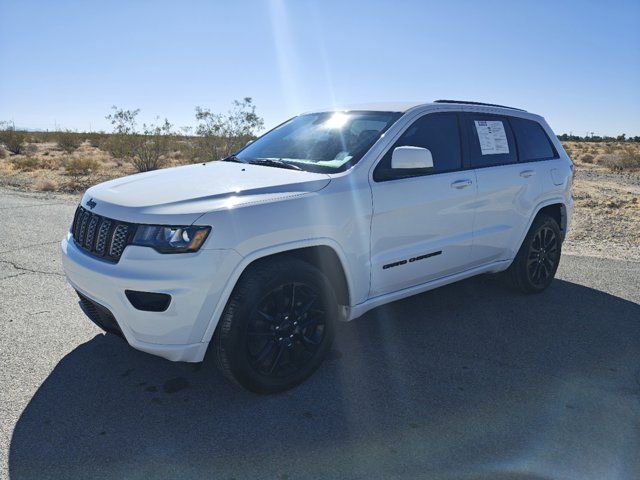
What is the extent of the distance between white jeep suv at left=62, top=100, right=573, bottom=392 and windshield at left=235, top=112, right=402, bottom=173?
2 cm

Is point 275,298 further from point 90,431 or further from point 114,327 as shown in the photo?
point 90,431

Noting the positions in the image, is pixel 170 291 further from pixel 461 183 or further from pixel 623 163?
pixel 623 163

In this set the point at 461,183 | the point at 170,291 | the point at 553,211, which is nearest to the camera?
the point at 170,291

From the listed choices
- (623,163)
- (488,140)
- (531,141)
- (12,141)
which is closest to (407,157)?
(488,140)

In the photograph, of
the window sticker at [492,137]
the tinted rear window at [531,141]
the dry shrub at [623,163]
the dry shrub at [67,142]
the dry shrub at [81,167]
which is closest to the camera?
the window sticker at [492,137]

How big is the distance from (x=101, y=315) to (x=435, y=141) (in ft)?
9.14

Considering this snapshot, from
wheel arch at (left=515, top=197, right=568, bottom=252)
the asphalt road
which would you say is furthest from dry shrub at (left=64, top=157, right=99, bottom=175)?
wheel arch at (left=515, top=197, right=568, bottom=252)

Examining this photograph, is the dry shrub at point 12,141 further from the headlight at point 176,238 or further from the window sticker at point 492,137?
the headlight at point 176,238

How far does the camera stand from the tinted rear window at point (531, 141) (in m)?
5.05

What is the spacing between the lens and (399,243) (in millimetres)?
3793

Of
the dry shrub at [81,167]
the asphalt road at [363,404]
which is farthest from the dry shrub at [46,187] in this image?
the asphalt road at [363,404]

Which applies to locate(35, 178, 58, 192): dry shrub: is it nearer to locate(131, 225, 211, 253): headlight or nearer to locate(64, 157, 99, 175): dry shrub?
locate(64, 157, 99, 175): dry shrub

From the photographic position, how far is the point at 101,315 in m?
3.25

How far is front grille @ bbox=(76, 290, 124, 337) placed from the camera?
3154 mm
